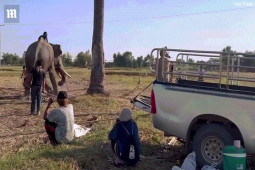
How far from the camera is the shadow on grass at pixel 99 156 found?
6.71 m

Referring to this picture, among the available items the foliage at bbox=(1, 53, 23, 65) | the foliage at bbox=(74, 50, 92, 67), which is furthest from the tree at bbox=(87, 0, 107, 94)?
the foliage at bbox=(1, 53, 23, 65)

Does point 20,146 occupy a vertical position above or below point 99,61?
below

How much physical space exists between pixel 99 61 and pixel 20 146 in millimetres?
8341

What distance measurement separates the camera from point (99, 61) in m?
15.7

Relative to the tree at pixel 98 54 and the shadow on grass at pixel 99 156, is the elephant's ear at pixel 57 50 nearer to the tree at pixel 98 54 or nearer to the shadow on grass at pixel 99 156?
the tree at pixel 98 54

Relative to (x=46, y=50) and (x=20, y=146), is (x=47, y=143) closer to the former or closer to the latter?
(x=20, y=146)

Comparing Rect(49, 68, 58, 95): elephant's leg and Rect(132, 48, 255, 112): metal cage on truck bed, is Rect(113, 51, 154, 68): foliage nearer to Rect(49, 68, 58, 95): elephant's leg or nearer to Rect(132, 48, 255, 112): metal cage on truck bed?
Rect(49, 68, 58, 95): elephant's leg

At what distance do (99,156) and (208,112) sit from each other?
208 cm

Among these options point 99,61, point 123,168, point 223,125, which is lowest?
point 123,168

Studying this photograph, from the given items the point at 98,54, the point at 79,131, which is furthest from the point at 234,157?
the point at 98,54

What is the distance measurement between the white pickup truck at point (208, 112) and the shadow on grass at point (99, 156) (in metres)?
Result: 0.58

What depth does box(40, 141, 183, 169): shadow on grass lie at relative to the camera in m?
6.71

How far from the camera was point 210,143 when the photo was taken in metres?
6.59

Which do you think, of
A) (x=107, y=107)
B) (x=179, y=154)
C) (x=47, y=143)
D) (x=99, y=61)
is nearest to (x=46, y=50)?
(x=99, y=61)
